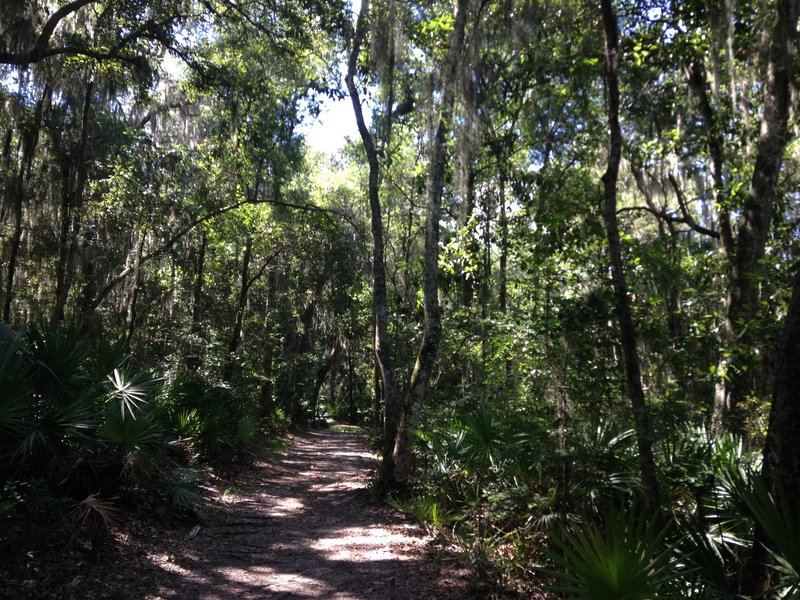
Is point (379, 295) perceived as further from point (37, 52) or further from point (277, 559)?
point (37, 52)

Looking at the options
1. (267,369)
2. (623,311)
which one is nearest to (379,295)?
(623,311)

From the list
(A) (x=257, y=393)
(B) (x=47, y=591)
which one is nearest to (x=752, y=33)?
(B) (x=47, y=591)

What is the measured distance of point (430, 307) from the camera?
372 inches

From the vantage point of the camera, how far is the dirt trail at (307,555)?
5520 mm

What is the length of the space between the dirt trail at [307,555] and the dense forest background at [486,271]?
571mm

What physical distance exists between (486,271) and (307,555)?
8811 mm

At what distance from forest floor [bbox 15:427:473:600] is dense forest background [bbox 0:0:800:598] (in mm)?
456

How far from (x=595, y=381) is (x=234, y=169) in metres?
12.8

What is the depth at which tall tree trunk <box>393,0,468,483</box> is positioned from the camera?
9383 millimetres

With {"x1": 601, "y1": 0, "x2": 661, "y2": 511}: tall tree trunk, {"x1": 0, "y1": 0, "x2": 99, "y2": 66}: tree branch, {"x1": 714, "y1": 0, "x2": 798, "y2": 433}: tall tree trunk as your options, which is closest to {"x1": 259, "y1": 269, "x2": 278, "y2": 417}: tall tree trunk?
{"x1": 0, "y1": 0, "x2": 99, "y2": 66}: tree branch

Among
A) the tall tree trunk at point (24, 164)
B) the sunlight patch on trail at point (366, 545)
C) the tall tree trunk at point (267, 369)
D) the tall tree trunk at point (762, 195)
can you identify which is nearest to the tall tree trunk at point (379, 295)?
the sunlight patch on trail at point (366, 545)

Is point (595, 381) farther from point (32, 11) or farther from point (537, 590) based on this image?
point (32, 11)

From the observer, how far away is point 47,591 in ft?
14.8

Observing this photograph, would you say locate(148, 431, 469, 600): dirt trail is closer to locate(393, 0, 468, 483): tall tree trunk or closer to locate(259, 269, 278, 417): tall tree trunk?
locate(393, 0, 468, 483): tall tree trunk
